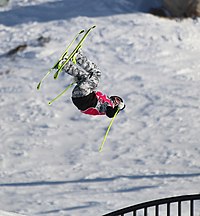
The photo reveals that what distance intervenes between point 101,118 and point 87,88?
9801 mm

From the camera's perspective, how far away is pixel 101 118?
16125mm

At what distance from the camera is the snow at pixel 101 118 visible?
44.2ft

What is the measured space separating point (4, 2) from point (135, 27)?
12.6 ft

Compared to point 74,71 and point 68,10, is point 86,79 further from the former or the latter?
point 68,10

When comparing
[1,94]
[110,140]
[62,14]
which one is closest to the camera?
[110,140]

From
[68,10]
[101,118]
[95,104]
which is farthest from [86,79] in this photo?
[68,10]

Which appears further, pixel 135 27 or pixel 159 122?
pixel 135 27

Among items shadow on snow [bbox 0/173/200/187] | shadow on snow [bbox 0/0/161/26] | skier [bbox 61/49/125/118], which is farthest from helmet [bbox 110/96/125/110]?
shadow on snow [bbox 0/0/161/26]

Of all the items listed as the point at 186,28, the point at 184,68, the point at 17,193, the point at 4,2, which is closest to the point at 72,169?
the point at 17,193

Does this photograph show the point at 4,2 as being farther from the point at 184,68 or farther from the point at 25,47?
the point at 184,68

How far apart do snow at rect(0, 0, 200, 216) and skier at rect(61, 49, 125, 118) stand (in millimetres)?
6083

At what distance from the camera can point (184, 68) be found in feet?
58.2

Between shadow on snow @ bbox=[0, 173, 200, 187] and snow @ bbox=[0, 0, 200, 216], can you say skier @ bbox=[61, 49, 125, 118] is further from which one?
shadow on snow @ bbox=[0, 173, 200, 187]

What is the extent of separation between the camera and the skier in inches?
241
